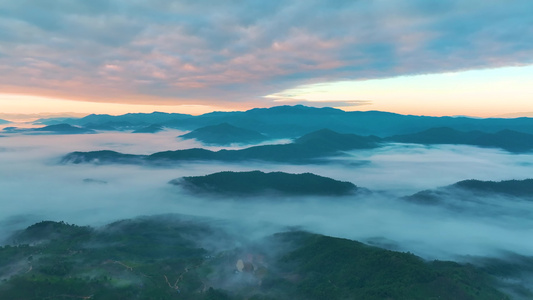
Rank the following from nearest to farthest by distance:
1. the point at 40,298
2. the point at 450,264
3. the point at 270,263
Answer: the point at 40,298, the point at 450,264, the point at 270,263

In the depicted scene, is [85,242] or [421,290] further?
[85,242]

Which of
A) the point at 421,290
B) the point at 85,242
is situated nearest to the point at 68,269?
the point at 85,242

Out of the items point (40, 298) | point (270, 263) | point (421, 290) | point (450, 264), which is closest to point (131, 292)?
point (40, 298)

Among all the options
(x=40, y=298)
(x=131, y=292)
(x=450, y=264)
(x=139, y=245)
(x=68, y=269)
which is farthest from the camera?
(x=139, y=245)

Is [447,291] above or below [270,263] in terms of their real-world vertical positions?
above

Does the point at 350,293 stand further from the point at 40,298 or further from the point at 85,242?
the point at 85,242

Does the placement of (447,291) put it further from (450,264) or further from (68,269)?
(68,269)
